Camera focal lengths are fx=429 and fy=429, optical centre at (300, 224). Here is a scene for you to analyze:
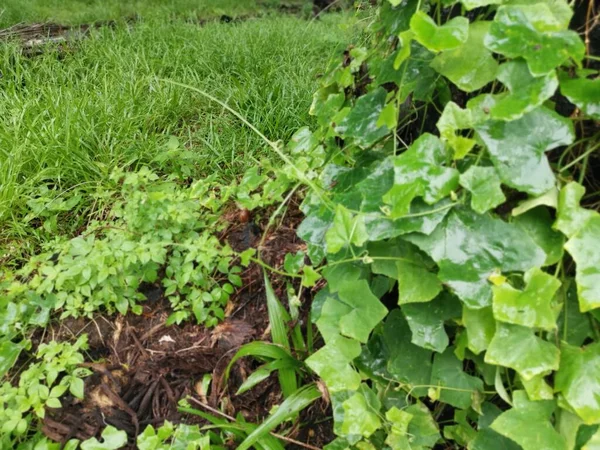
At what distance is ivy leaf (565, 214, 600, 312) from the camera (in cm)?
61

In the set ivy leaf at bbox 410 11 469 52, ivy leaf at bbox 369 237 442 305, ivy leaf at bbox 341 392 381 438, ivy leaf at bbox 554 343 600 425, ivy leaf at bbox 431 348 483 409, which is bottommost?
ivy leaf at bbox 341 392 381 438

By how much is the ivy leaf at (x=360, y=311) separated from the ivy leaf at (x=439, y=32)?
0.43 m

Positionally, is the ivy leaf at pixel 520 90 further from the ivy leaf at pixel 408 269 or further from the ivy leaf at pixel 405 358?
the ivy leaf at pixel 405 358

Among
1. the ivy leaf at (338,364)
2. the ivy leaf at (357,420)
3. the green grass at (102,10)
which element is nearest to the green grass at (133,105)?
the ivy leaf at (338,364)

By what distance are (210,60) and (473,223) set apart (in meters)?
2.84

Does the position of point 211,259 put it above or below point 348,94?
below

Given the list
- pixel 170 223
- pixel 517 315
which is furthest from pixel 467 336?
pixel 170 223

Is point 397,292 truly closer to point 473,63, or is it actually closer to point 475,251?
point 475,251

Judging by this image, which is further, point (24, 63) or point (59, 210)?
point (24, 63)

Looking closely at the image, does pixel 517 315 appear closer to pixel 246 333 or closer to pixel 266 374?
pixel 266 374

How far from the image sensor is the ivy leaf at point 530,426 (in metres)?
0.66

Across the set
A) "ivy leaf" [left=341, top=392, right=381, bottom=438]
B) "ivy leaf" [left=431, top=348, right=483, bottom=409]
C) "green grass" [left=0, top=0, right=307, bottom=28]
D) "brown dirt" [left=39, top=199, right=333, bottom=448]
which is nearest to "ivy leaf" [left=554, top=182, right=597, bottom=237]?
"ivy leaf" [left=431, top=348, right=483, bottom=409]

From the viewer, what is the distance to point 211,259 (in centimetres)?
141

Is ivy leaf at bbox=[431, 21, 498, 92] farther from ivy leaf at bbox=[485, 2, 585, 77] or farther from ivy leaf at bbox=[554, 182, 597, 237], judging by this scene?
ivy leaf at bbox=[554, 182, 597, 237]
